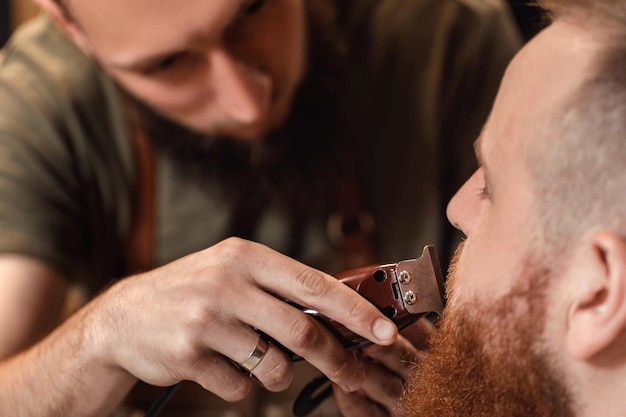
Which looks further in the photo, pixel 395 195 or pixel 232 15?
pixel 395 195

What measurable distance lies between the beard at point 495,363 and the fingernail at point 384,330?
0.06 meters

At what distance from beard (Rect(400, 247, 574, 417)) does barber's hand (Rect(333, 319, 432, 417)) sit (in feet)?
0.45

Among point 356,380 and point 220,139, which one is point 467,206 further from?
point 220,139

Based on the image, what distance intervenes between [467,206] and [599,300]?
8.0 inches

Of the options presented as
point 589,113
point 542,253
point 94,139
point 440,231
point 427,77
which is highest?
point 589,113

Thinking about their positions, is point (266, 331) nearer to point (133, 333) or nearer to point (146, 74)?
point (133, 333)

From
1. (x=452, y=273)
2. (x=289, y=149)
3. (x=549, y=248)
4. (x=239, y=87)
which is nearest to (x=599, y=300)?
(x=549, y=248)

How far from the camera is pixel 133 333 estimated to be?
3.06 ft

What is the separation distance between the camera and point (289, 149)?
150 centimetres

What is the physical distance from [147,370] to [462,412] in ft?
1.20

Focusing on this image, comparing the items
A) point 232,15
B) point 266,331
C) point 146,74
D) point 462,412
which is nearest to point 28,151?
point 146,74

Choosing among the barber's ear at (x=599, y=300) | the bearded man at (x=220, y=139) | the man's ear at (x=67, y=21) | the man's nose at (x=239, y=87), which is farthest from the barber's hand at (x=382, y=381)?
the man's ear at (x=67, y=21)

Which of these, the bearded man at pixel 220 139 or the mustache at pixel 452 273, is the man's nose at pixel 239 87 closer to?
the bearded man at pixel 220 139

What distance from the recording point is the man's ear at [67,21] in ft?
4.21
